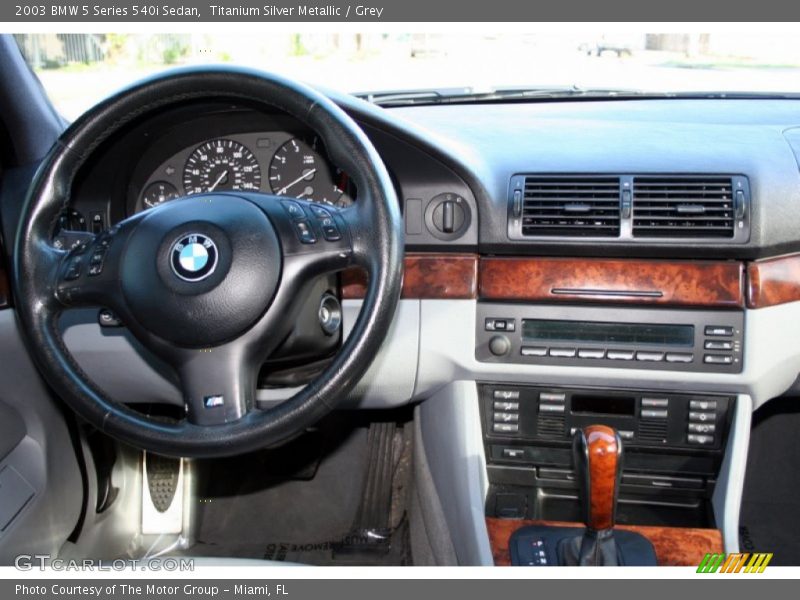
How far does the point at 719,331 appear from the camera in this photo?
219 cm

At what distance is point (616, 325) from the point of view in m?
2.21

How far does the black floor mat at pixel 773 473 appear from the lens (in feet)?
9.08

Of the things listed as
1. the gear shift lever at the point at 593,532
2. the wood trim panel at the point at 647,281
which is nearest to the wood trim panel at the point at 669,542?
the gear shift lever at the point at 593,532

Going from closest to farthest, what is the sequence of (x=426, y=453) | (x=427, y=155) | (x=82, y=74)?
(x=427, y=155) < (x=82, y=74) < (x=426, y=453)

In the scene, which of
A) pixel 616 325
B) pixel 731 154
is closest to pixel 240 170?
pixel 616 325

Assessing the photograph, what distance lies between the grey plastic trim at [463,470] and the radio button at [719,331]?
65 centimetres

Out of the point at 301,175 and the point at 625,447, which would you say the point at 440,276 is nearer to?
the point at 301,175

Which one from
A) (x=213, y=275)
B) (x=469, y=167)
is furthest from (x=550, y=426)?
(x=213, y=275)

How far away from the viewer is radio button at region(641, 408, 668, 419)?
2.28 metres

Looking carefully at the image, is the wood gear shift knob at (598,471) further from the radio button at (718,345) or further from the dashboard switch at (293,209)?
the dashboard switch at (293,209)

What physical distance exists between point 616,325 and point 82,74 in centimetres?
160

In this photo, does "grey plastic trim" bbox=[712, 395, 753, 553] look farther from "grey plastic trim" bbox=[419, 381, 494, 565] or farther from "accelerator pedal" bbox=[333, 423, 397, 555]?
"accelerator pedal" bbox=[333, 423, 397, 555]

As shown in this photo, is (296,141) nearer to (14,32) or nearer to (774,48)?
(14,32)

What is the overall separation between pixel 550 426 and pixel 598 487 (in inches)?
16.2
